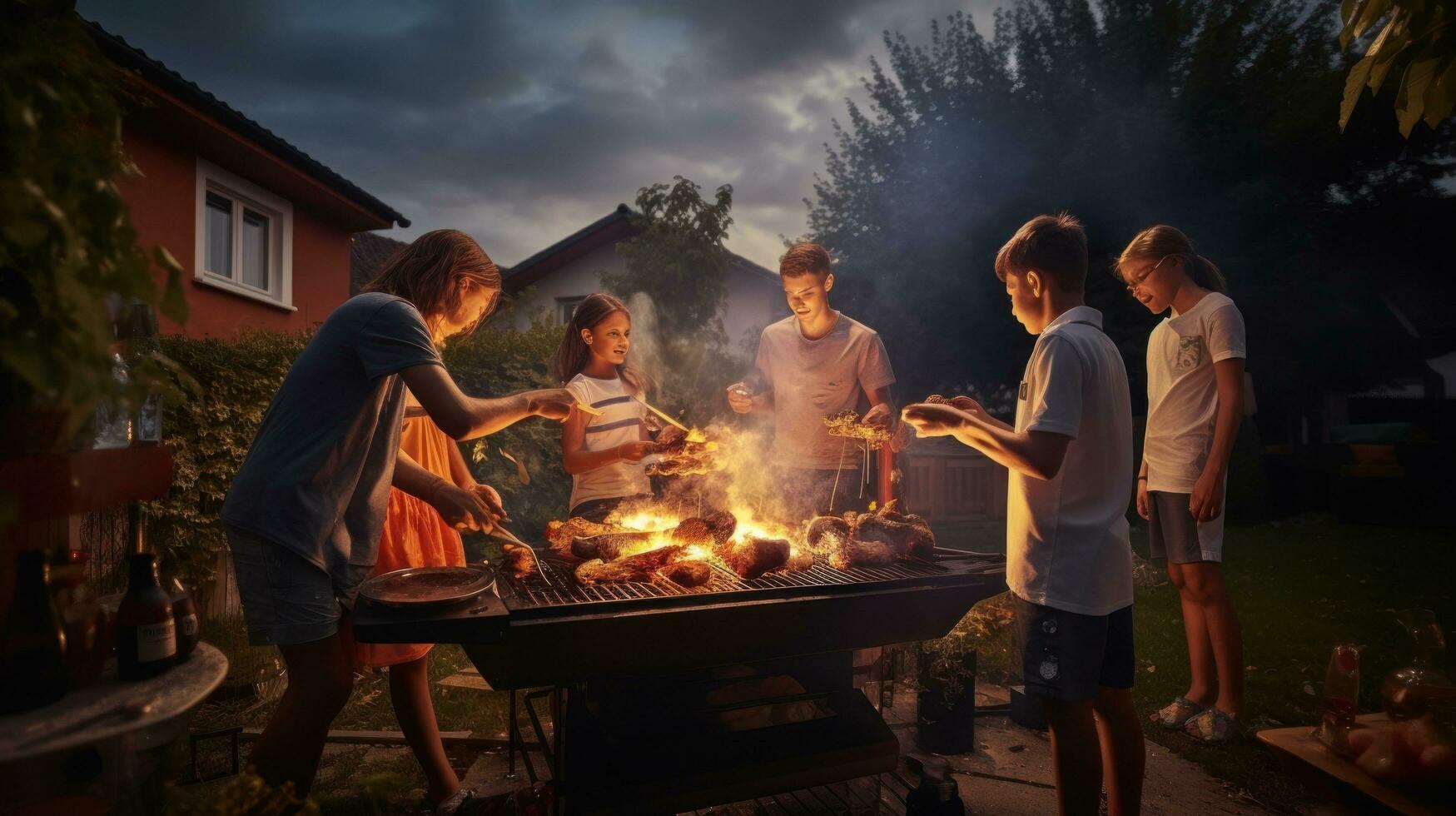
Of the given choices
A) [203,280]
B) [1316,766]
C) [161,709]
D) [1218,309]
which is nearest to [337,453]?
[161,709]

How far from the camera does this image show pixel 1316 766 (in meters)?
2.83

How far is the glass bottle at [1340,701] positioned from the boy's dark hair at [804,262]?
329 cm

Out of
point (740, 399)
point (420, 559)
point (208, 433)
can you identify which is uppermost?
point (740, 399)

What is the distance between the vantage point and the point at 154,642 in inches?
65.6

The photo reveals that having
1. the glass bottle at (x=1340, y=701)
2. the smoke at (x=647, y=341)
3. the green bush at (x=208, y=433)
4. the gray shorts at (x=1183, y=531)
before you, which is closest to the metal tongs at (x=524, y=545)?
the green bush at (x=208, y=433)

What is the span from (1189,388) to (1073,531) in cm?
219

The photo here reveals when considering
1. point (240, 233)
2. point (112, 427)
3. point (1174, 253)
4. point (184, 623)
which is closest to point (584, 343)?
point (112, 427)

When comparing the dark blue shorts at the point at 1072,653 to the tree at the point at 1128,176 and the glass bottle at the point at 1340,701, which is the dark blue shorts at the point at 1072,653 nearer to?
the glass bottle at the point at 1340,701

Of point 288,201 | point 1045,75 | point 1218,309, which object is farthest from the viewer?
point 1045,75

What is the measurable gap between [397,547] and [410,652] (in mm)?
506

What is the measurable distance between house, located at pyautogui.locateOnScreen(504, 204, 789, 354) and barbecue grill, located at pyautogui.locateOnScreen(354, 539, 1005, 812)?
16.0 meters

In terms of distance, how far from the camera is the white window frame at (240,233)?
31.7 ft

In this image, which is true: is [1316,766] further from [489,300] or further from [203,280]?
[203,280]

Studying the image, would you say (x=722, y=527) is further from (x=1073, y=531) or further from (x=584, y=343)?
(x=584, y=343)
